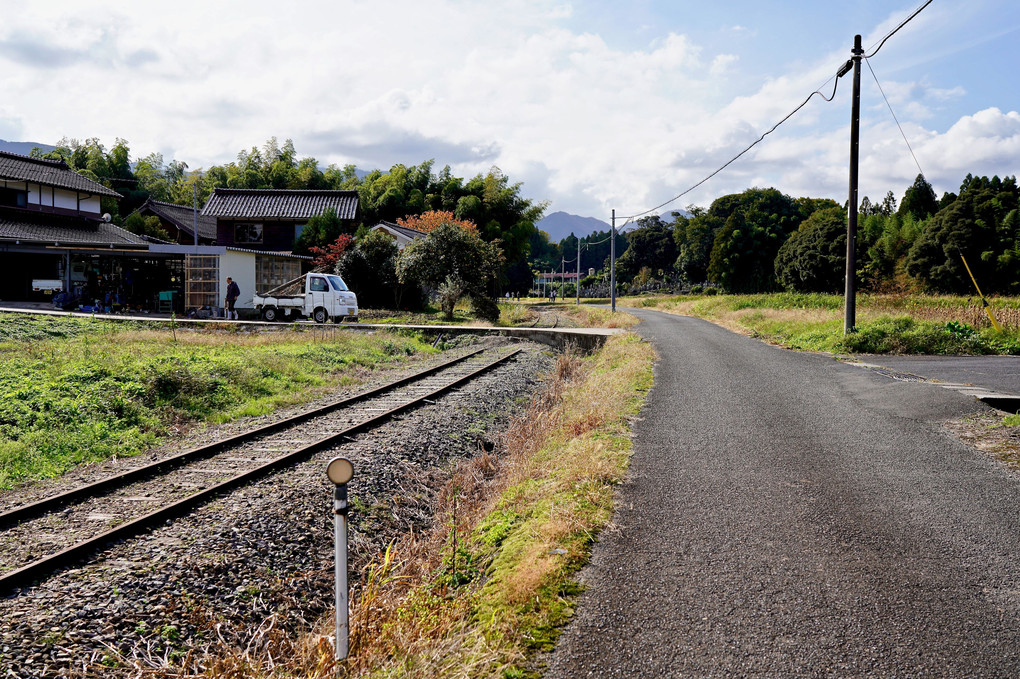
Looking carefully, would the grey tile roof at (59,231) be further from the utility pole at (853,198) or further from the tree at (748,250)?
the tree at (748,250)

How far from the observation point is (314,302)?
85.3 ft

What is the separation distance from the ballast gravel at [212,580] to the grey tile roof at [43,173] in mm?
33676

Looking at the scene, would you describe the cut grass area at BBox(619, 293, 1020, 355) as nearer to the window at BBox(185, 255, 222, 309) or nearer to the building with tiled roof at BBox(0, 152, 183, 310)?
the window at BBox(185, 255, 222, 309)

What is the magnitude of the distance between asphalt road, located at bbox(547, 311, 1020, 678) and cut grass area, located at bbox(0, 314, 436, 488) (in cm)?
651

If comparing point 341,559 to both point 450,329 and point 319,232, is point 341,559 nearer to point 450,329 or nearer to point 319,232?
point 450,329

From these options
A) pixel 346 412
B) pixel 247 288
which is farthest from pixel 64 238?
pixel 346 412

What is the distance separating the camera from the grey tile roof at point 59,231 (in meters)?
28.6

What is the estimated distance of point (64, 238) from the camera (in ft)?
101

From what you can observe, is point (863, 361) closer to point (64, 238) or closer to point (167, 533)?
point (167, 533)

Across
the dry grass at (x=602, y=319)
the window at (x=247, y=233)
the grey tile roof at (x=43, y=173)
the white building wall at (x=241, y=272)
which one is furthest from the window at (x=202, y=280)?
the dry grass at (x=602, y=319)

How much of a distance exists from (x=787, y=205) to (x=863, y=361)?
188 ft

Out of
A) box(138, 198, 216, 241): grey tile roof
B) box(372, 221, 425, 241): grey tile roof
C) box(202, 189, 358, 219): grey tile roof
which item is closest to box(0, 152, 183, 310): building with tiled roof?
box(202, 189, 358, 219): grey tile roof

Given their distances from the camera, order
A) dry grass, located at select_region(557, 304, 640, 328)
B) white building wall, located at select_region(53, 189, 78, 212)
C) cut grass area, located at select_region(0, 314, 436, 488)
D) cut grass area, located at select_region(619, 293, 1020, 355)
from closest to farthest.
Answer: cut grass area, located at select_region(0, 314, 436, 488) → cut grass area, located at select_region(619, 293, 1020, 355) → dry grass, located at select_region(557, 304, 640, 328) → white building wall, located at select_region(53, 189, 78, 212)

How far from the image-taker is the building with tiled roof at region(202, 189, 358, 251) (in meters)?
40.9
